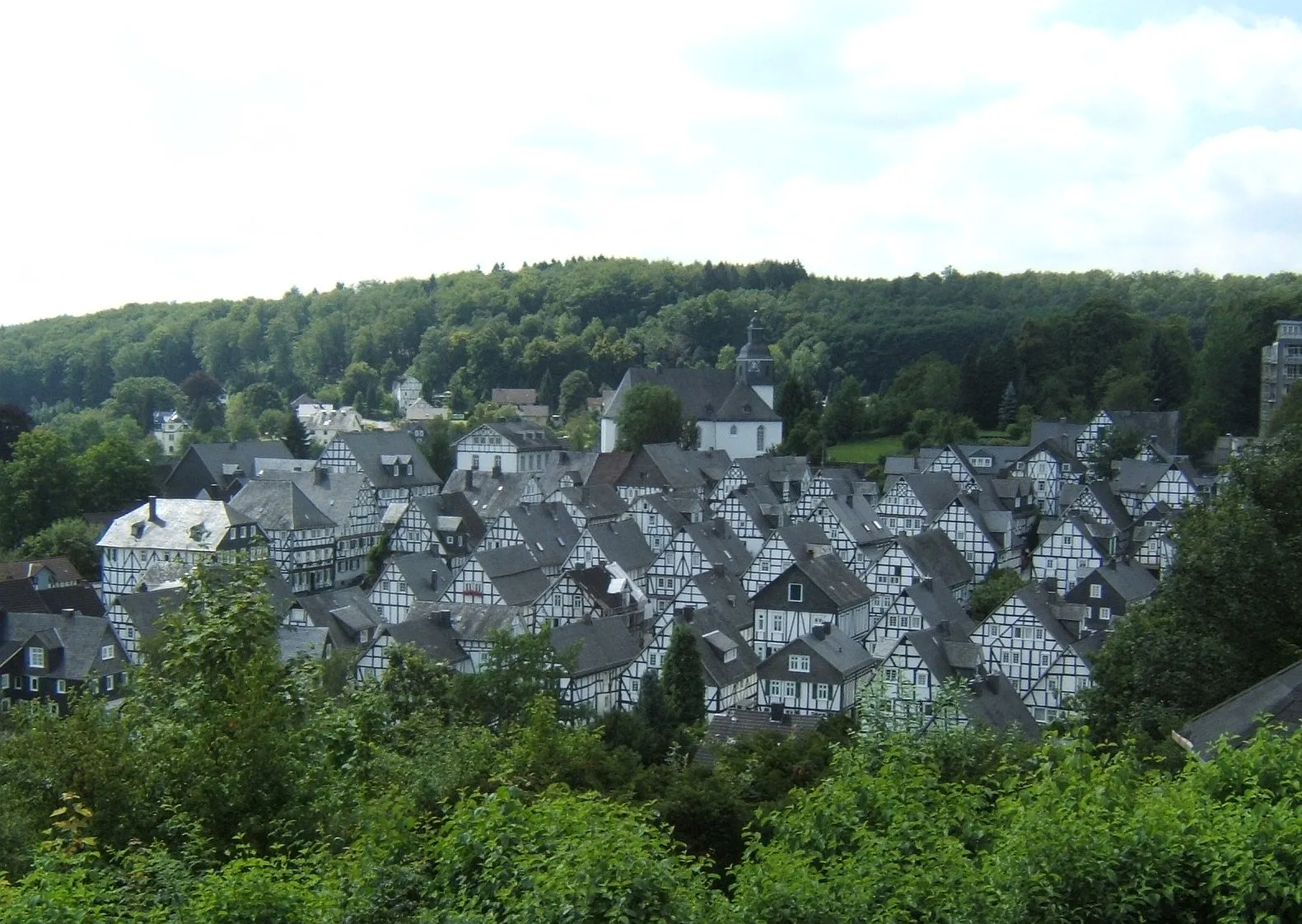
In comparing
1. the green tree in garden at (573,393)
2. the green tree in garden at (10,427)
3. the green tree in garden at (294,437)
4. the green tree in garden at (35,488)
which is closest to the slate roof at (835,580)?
the green tree in garden at (35,488)

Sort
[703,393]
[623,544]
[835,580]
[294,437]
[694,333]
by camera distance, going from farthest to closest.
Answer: [694,333]
[294,437]
[703,393]
[623,544]
[835,580]

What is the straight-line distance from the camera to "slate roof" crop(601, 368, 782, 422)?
7950 centimetres

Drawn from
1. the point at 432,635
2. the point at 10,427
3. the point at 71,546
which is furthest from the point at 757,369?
the point at 432,635

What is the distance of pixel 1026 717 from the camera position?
31.5 meters

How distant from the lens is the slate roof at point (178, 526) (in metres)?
52.0

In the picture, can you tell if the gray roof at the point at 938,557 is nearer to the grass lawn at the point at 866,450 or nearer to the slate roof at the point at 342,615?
the slate roof at the point at 342,615

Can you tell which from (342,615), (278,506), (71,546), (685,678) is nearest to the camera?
(685,678)

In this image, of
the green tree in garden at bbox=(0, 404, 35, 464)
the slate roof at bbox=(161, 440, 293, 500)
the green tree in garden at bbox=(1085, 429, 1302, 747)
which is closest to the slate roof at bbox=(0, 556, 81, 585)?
the slate roof at bbox=(161, 440, 293, 500)

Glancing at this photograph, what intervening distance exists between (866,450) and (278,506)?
36.0m

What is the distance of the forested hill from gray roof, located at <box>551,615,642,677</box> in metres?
46.3

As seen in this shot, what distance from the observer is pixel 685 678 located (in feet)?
113

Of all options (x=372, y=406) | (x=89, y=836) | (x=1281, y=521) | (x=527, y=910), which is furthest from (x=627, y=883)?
(x=372, y=406)

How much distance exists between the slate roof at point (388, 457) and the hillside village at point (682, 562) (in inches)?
5.4

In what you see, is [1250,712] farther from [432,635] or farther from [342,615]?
[342,615]
